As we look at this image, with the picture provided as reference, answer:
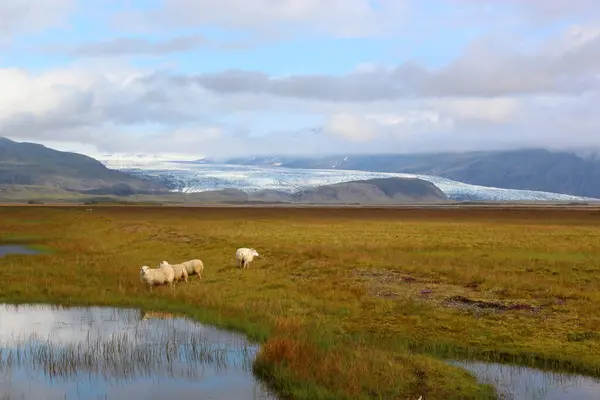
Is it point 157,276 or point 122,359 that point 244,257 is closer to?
point 157,276

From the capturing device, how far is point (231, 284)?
2752 centimetres

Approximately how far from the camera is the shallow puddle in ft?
44.2

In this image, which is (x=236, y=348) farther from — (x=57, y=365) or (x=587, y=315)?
(x=587, y=315)

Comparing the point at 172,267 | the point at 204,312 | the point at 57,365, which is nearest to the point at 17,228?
the point at 172,267

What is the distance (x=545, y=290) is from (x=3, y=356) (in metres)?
19.3

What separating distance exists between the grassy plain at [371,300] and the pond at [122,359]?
38.2 inches

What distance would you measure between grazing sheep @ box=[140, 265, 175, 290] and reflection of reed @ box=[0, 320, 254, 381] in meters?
8.03

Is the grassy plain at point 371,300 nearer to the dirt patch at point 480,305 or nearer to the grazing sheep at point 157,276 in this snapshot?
the dirt patch at point 480,305

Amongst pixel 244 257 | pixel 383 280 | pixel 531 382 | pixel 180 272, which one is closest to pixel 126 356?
pixel 531 382

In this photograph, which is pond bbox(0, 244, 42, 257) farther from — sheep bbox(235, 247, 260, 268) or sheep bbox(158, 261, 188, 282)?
sheep bbox(158, 261, 188, 282)

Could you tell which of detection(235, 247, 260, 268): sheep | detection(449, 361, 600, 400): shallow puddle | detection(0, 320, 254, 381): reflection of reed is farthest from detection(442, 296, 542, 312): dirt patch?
detection(235, 247, 260, 268): sheep

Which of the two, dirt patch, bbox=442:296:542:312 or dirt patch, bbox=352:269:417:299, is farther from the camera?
dirt patch, bbox=352:269:417:299

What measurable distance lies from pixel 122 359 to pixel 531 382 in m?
→ 9.91

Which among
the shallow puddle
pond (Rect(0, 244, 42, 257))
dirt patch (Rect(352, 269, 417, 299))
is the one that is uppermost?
dirt patch (Rect(352, 269, 417, 299))
